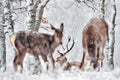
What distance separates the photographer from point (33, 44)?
1222 cm

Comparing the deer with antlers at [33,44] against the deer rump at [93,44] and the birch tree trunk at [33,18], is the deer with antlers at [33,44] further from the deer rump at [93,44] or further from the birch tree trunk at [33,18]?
the birch tree trunk at [33,18]

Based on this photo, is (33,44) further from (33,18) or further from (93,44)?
(33,18)

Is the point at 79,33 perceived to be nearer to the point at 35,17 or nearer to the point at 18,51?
the point at 35,17

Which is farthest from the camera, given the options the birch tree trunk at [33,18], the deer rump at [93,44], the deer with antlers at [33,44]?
the birch tree trunk at [33,18]

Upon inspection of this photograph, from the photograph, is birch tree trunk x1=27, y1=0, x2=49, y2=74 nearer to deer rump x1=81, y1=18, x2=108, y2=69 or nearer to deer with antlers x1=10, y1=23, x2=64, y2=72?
deer with antlers x1=10, y1=23, x2=64, y2=72

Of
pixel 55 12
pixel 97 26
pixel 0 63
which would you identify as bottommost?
pixel 0 63

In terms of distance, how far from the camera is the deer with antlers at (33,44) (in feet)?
39.1

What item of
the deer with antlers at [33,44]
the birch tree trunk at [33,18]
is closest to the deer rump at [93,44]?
the deer with antlers at [33,44]

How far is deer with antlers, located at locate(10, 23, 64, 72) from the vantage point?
11.9m

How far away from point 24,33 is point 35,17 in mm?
3707

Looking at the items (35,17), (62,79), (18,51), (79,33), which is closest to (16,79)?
(62,79)

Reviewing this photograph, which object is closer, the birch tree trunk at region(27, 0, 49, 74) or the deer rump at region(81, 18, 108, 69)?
the deer rump at region(81, 18, 108, 69)

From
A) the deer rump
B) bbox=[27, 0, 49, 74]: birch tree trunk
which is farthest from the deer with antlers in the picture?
bbox=[27, 0, 49, 74]: birch tree trunk

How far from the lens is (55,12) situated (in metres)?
59.7
